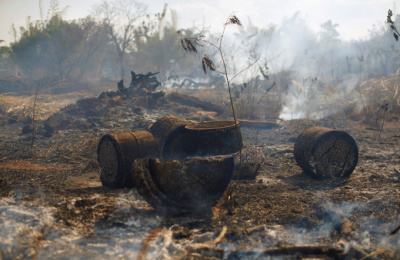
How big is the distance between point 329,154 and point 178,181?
286 cm

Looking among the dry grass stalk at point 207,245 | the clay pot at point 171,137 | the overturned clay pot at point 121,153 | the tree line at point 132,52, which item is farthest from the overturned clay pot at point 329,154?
the tree line at point 132,52

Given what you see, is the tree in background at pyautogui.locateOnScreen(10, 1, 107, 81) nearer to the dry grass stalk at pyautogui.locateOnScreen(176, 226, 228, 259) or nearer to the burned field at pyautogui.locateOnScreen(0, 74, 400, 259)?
the burned field at pyautogui.locateOnScreen(0, 74, 400, 259)

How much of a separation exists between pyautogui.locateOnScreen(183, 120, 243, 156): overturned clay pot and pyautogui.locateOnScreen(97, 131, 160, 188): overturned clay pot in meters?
0.56

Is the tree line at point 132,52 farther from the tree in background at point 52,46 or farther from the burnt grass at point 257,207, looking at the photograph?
the burnt grass at point 257,207

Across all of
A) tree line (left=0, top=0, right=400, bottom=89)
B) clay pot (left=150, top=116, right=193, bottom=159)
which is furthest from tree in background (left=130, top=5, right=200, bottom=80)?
clay pot (left=150, top=116, right=193, bottom=159)

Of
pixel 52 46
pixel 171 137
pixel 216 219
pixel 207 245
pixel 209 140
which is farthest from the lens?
pixel 52 46

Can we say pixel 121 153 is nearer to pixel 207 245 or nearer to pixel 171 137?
pixel 171 137

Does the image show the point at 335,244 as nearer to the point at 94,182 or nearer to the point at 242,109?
the point at 94,182

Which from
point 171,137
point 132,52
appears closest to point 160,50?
point 132,52

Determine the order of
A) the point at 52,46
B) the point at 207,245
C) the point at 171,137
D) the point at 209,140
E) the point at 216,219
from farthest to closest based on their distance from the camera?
the point at 52,46 < the point at 171,137 < the point at 209,140 < the point at 216,219 < the point at 207,245

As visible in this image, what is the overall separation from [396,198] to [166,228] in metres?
2.93

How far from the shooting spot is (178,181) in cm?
337

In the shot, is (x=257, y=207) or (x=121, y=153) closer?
(x=257, y=207)

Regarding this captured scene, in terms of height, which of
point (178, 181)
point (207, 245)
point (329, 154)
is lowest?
point (207, 245)
